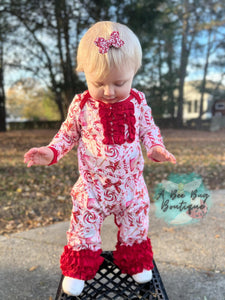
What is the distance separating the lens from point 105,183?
129 centimetres

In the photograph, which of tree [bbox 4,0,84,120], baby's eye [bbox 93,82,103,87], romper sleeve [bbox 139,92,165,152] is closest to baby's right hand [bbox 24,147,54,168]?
baby's eye [bbox 93,82,103,87]

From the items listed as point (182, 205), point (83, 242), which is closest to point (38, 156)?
point (83, 242)

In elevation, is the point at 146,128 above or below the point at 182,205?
above

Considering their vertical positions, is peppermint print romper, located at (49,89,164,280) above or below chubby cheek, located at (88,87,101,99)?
below

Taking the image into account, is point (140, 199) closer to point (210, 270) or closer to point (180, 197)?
point (210, 270)

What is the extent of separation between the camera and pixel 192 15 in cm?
436

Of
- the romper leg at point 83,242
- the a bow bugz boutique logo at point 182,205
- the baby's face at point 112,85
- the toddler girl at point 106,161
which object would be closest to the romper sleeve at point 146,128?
the toddler girl at point 106,161

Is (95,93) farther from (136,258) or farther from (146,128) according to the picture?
(136,258)

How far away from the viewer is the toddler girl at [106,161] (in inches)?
47.8

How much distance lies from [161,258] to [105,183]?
94cm

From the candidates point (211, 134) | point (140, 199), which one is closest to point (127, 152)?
point (140, 199)

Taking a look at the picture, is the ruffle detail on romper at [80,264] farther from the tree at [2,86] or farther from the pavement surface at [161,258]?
the tree at [2,86]

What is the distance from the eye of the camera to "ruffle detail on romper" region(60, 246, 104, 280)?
1.26 m

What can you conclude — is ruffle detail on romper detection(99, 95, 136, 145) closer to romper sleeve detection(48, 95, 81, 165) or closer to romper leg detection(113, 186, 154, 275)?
romper sleeve detection(48, 95, 81, 165)
